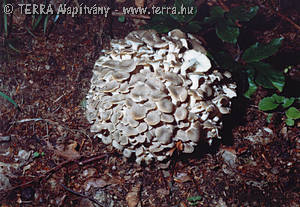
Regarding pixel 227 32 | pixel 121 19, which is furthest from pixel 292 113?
pixel 121 19

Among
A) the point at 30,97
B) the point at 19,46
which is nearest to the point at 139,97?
the point at 30,97

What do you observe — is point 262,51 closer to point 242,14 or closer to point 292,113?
point 242,14

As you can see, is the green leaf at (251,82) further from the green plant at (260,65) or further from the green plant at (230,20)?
the green plant at (230,20)

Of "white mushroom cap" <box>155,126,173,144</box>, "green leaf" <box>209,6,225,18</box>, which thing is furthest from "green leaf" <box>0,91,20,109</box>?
"green leaf" <box>209,6,225,18</box>

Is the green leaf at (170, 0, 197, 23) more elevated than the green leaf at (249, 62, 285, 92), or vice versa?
the green leaf at (170, 0, 197, 23)

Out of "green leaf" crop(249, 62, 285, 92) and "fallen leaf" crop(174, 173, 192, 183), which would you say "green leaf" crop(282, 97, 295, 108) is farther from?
"fallen leaf" crop(174, 173, 192, 183)

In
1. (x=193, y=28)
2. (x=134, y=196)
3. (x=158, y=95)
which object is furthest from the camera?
(x=193, y=28)

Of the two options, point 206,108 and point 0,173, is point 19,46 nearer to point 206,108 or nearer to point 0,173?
point 0,173
